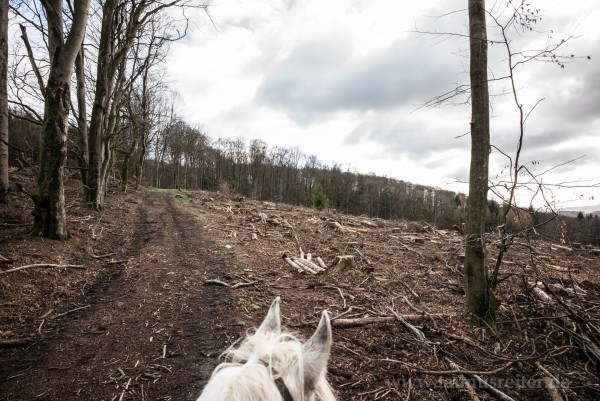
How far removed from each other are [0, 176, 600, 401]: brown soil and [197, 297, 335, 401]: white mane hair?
195cm

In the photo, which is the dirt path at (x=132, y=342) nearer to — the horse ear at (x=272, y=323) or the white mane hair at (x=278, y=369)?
the horse ear at (x=272, y=323)

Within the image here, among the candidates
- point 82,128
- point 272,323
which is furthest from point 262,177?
point 272,323

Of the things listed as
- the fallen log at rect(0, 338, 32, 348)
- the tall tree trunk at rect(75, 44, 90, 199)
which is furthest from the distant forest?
the fallen log at rect(0, 338, 32, 348)

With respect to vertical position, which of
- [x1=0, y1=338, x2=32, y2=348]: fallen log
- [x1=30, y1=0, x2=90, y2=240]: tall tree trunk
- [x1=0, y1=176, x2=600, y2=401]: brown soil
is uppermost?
[x1=30, y1=0, x2=90, y2=240]: tall tree trunk

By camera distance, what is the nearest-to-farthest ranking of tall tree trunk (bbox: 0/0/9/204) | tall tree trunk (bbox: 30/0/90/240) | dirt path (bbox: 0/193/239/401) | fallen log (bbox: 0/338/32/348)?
dirt path (bbox: 0/193/239/401)
fallen log (bbox: 0/338/32/348)
tall tree trunk (bbox: 30/0/90/240)
tall tree trunk (bbox: 0/0/9/204)

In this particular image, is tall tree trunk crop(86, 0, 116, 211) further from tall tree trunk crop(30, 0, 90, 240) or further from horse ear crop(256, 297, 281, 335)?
horse ear crop(256, 297, 281, 335)

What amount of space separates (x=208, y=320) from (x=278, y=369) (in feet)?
11.6

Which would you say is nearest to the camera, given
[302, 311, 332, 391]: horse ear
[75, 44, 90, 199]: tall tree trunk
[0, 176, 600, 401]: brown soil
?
[302, 311, 332, 391]: horse ear

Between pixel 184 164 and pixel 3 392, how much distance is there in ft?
191

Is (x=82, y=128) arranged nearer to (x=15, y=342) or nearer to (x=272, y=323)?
(x=15, y=342)

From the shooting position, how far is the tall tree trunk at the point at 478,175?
4.29 m

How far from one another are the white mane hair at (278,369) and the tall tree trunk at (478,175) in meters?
3.80

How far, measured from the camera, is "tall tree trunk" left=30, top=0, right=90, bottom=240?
6520 mm

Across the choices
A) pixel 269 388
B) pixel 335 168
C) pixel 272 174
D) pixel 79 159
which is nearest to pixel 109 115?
pixel 79 159
